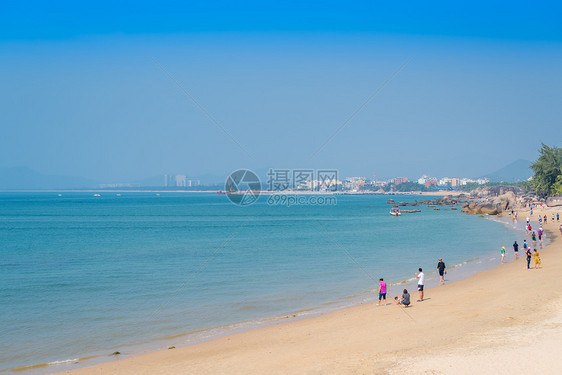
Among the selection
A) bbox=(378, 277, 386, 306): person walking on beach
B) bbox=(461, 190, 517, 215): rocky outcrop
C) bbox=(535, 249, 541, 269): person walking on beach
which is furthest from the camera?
bbox=(461, 190, 517, 215): rocky outcrop

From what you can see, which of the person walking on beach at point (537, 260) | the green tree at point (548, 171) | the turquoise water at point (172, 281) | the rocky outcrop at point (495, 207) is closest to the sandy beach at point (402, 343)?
the turquoise water at point (172, 281)

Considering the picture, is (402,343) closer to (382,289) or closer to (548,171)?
(382,289)

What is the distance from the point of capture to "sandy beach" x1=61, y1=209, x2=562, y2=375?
33.7 feet

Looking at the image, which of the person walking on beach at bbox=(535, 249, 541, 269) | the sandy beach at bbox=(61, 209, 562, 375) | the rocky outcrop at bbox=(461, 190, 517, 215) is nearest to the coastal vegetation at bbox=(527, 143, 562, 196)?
the rocky outcrop at bbox=(461, 190, 517, 215)

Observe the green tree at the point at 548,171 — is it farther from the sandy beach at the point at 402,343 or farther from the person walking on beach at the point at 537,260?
the sandy beach at the point at 402,343

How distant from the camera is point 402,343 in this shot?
40.0ft

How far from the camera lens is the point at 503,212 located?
84.1m

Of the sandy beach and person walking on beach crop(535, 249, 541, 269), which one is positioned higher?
person walking on beach crop(535, 249, 541, 269)

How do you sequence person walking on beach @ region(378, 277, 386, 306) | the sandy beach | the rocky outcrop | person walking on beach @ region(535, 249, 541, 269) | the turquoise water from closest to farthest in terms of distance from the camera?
the sandy beach
the turquoise water
person walking on beach @ region(378, 277, 386, 306)
person walking on beach @ region(535, 249, 541, 269)
the rocky outcrop

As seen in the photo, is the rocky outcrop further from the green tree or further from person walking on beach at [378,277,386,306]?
person walking on beach at [378,277,386,306]

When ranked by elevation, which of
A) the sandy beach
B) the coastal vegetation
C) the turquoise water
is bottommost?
the turquoise water

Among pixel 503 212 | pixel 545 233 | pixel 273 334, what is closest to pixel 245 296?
pixel 273 334

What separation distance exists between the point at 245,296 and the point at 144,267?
11.5 metres

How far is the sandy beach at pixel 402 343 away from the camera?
1027 cm
